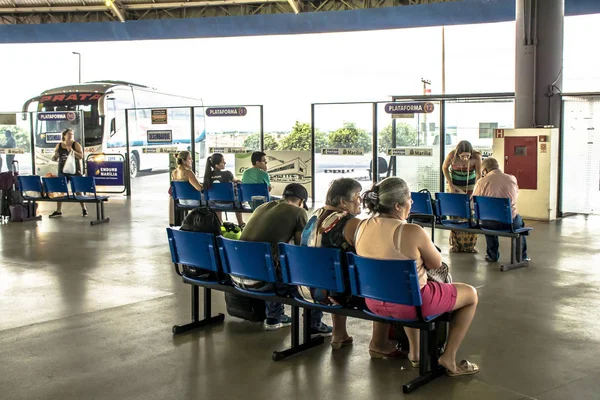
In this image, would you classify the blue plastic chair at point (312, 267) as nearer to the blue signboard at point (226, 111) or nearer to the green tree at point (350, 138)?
the green tree at point (350, 138)

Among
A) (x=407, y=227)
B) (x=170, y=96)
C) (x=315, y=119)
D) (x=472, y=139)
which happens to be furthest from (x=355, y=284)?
(x=170, y=96)

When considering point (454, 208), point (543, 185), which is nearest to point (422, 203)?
point (454, 208)

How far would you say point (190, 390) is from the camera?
4.36m

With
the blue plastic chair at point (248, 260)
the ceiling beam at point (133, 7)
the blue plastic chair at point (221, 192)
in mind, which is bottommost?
the blue plastic chair at point (248, 260)

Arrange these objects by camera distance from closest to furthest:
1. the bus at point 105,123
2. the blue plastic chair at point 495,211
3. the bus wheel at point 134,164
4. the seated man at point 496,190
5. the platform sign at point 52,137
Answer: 1. the blue plastic chair at point 495,211
2. the seated man at point 496,190
3. the bus at point 105,123
4. the bus wheel at point 134,164
5. the platform sign at point 52,137

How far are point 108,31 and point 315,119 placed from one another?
7330 millimetres

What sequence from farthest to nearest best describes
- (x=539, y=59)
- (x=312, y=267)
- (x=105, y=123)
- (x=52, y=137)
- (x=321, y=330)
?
(x=105, y=123) < (x=52, y=137) < (x=539, y=59) < (x=321, y=330) < (x=312, y=267)

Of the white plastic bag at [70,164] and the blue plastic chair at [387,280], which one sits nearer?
the blue plastic chair at [387,280]

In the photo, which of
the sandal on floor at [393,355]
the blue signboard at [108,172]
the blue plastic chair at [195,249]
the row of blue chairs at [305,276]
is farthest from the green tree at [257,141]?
the sandal on floor at [393,355]

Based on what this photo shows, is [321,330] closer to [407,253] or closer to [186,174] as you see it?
[407,253]

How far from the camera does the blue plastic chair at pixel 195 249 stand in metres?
5.41

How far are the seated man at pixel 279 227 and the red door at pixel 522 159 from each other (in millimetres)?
7914

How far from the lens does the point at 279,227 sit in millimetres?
5375

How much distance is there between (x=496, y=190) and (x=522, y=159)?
4460 mm
